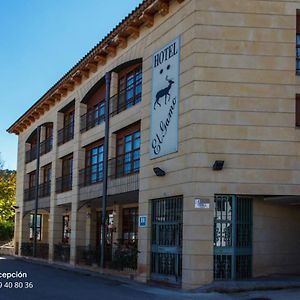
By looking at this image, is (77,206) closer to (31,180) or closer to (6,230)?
(31,180)

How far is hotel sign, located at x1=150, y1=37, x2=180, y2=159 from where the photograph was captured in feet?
66.4

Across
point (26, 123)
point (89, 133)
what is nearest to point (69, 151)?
point (89, 133)

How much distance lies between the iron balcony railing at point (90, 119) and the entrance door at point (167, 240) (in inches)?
363

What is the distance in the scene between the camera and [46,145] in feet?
125

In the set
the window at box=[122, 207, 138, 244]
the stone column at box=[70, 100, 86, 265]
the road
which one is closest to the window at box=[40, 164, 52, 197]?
the stone column at box=[70, 100, 86, 265]

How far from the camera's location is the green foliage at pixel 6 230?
5367 centimetres

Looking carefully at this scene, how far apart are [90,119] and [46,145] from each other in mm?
8651

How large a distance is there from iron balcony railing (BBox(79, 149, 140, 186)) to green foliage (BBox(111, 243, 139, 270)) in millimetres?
3098

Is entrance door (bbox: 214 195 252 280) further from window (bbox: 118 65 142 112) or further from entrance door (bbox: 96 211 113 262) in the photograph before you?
entrance door (bbox: 96 211 113 262)

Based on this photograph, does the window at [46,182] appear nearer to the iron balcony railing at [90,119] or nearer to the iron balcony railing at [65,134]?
the iron balcony railing at [65,134]

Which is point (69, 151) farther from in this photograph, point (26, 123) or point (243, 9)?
point (243, 9)

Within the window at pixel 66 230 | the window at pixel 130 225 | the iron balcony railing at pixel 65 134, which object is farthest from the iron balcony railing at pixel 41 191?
the window at pixel 130 225

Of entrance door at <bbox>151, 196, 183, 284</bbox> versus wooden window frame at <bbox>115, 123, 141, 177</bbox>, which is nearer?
entrance door at <bbox>151, 196, 183, 284</bbox>

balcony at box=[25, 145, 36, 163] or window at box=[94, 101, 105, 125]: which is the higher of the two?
window at box=[94, 101, 105, 125]
